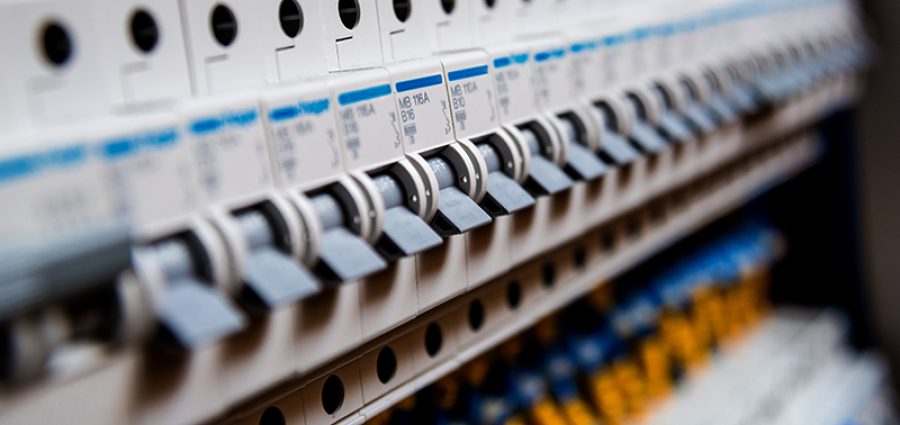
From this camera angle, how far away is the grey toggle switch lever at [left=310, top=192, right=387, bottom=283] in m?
0.77

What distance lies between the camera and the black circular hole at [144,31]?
0.74 m

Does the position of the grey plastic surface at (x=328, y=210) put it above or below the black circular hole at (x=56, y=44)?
below

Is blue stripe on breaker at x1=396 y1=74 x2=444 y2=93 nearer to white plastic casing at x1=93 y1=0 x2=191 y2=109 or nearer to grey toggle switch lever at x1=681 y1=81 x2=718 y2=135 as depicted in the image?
white plastic casing at x1=93 y1=0 x2=191 y2=109

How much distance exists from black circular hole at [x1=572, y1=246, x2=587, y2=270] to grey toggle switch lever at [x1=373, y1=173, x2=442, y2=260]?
572 mm

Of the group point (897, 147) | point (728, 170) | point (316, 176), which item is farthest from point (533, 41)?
point (897, 147)

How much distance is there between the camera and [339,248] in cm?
78

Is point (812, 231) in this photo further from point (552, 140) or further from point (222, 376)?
point (222, 376)

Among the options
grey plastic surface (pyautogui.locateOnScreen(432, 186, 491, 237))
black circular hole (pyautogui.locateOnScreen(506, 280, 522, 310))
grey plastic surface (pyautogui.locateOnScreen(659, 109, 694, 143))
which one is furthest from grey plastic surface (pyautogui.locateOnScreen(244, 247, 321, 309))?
grey plastic surface (pyautogui.locateOnScreen(659, 109, 694, 143))

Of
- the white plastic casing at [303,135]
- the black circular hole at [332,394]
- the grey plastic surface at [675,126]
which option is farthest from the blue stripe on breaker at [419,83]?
the grey plastic surface at [675,126]

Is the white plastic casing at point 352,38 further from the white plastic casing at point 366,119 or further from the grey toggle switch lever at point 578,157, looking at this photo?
the grey toggle switch lever at point 578,157

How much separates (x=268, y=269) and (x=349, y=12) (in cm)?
36

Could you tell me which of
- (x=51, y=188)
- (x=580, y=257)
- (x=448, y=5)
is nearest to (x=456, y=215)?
(x=448, y=5)

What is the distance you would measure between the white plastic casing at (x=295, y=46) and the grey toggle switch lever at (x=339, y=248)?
137 millimetres

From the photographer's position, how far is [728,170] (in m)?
1.99
